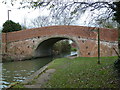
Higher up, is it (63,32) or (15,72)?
(63,32)

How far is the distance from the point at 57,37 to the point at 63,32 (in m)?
1.09

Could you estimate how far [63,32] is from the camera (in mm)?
17547

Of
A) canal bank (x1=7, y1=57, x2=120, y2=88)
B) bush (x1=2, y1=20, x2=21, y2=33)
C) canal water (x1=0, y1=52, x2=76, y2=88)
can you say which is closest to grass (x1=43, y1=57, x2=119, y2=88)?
canal bank (x1=7, y1=57, x2=120, y2=88)

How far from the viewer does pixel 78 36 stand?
16938 millimetres

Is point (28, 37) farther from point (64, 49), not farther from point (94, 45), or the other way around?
point (64, 49)

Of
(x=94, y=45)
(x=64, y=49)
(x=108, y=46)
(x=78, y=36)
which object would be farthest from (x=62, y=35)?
(x=64, y=49)

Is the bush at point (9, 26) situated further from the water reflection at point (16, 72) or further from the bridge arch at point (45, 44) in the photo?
the water reflection at point (16, 72)

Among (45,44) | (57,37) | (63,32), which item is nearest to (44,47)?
(45,44)

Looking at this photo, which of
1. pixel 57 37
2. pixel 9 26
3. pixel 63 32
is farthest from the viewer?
pixel 9 26

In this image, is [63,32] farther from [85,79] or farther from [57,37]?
[85,79]

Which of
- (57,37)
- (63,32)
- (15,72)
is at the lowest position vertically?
(15,72)

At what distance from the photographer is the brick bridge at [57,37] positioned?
16.0 m

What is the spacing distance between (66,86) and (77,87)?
35 cm

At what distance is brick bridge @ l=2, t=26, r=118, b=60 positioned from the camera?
15953 millimetres
